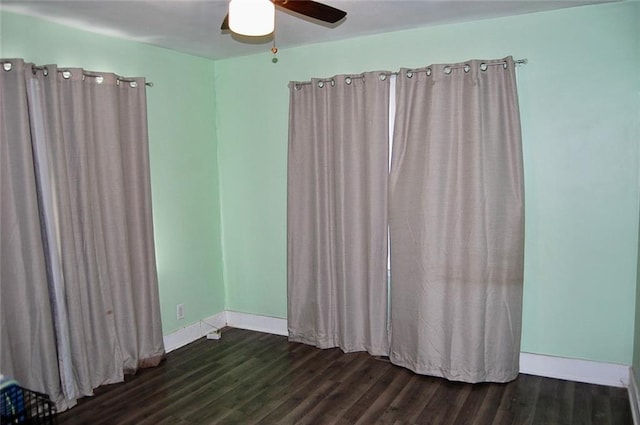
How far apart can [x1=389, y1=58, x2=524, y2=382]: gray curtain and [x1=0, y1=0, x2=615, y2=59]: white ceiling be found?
1.17 feet

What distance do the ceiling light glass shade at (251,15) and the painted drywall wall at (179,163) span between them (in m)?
1.66

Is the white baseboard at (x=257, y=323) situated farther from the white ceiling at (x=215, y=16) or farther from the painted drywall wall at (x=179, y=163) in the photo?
the white ceiling at (x=215, y=16)

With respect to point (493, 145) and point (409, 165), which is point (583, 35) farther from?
point (409, 165)

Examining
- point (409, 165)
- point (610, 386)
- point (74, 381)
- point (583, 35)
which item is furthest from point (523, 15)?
point (74, 381)

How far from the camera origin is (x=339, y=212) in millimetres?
3555

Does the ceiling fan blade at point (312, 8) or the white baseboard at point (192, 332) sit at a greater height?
the ceiling fan blade at point (312, 8)

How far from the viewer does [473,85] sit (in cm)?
302

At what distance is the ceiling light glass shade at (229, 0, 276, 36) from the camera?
1889 millimetres

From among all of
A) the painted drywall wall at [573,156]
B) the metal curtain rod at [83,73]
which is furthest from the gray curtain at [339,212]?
the metal curtain rod at [83,73]

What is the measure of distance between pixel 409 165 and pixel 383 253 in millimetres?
699

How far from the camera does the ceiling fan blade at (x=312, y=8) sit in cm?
212

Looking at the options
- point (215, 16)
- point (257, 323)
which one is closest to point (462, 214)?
point (215, 16)

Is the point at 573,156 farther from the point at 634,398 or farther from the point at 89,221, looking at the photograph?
the point at 89,221

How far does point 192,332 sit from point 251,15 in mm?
2927
